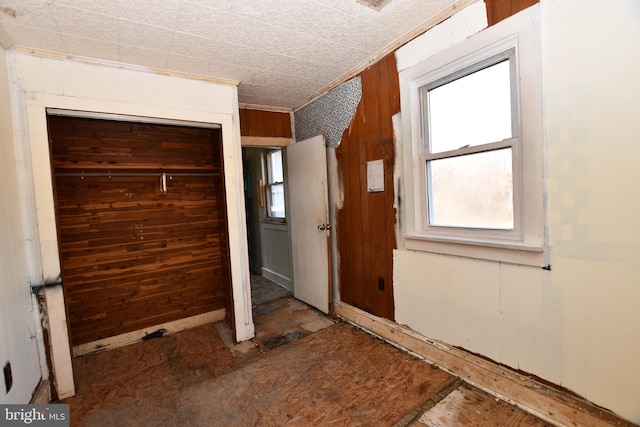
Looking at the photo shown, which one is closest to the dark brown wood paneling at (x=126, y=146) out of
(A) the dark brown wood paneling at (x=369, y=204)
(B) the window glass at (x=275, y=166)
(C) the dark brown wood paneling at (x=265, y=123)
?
(C) the dark brown wood paneling at (x=265, y=123)

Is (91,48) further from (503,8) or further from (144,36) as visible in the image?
(503,8)

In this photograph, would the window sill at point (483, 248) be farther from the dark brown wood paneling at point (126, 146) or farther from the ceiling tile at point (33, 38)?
the ceiling tile at point (33, 38)

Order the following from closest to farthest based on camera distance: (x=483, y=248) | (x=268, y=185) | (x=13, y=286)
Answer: (x=13, y=286) → (x=483, y=248) → (x=268, y=185)

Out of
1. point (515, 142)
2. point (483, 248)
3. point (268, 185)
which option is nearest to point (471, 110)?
point (515, 142)

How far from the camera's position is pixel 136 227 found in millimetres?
2910

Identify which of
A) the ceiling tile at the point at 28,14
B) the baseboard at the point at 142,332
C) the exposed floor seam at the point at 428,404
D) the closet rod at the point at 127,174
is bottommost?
the exposed floor seam at the point at 428,404

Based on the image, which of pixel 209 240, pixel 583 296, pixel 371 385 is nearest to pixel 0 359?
pixel 209 240

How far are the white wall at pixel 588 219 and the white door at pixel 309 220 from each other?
5.97 ft

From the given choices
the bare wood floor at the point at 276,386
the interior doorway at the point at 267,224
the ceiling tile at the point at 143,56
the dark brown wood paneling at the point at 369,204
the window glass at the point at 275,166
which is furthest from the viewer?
the window glass at the point at 275,166

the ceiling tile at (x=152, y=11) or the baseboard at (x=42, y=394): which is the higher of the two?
the ceiling tile at (x=152, y=11)

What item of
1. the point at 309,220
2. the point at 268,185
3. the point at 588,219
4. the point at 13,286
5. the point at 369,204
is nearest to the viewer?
the point at 588,219

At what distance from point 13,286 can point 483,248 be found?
9.51 feet

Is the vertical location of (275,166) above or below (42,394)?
above

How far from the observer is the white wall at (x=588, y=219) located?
4.39 ft
